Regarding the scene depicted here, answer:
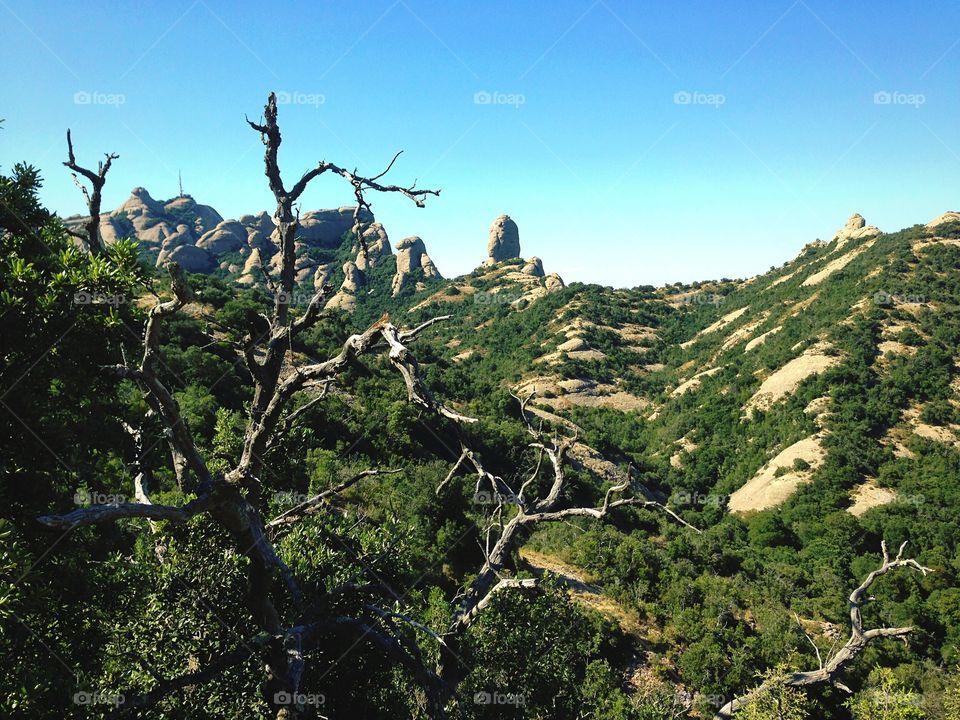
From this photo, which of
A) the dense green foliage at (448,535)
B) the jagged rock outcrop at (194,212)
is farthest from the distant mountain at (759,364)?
the jagged rock outcrop at (194,212)

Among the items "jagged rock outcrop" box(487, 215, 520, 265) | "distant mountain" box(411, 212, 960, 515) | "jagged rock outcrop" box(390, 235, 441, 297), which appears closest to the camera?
"distant mountain" box(411, 212, 960, 515)

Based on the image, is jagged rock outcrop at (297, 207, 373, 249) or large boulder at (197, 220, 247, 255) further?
jagged rock outcrop at (297, 207, 373, 249)

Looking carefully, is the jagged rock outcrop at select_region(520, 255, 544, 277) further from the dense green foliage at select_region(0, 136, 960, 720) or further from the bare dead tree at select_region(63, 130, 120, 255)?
the bare dead tree at select_region(63, 130, 120, 255)

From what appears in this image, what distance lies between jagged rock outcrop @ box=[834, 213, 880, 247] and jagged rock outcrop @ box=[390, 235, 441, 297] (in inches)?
3999

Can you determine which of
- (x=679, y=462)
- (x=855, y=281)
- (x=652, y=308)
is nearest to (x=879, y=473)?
(x=679, y=462)

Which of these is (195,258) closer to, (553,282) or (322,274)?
(553,282)

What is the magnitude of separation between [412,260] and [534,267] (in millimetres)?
34664

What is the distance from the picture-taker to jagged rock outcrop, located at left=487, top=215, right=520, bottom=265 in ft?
513

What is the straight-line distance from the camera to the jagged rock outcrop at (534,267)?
141 metres

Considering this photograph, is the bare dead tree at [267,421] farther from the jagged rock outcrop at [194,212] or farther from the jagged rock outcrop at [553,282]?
the jagged rock outcrop at [194,212]

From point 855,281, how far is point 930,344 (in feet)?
79.3

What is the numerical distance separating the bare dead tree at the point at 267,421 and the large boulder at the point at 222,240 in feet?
408

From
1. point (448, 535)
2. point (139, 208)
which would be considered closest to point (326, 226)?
point (139, 208)

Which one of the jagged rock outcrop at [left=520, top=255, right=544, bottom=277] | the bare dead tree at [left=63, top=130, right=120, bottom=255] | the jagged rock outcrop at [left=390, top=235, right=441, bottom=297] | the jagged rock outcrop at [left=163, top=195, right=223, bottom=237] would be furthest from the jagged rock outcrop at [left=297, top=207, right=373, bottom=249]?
the bare dead tree at [left=63, top=130, right=120, bottom=255]
